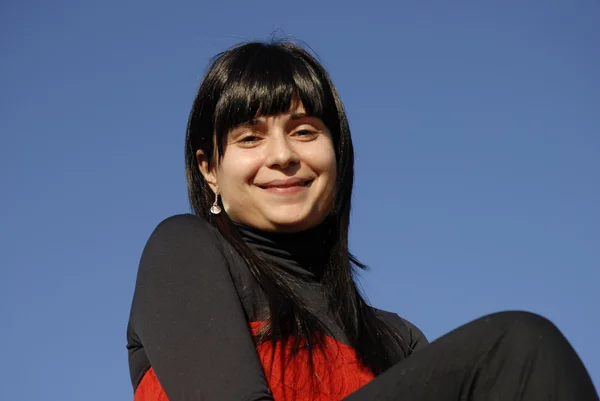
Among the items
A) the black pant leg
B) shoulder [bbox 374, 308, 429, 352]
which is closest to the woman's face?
shoulder [bbox 374, 308, 429, 352]

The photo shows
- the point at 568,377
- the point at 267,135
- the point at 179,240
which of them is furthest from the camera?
the point at 267,135

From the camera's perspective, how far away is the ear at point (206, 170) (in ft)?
12.1

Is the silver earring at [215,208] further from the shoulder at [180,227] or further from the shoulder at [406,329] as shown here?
the shoulder at [406,329]

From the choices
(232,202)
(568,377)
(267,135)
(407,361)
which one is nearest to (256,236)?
(232,202)

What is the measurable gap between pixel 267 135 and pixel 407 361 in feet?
4.23

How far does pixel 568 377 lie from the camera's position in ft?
7.79

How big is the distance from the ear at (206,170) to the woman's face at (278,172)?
56mm

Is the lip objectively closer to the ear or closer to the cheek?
the cheek

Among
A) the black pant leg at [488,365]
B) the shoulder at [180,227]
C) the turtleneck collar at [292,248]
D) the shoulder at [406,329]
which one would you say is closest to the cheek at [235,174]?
the turtleneck collar at [292,248]

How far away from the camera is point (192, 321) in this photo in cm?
290

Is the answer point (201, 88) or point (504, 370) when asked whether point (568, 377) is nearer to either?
point (504, 370)

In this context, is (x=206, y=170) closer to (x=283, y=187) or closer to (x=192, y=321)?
(x=283, y=187)

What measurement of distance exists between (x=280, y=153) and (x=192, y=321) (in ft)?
2.72

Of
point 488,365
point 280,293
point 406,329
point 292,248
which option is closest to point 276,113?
point 292,248
